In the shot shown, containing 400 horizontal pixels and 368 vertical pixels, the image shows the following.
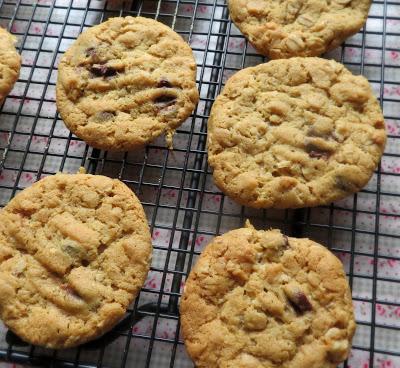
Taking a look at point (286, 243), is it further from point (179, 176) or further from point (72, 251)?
point (72, 251)

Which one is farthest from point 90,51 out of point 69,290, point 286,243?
point 286,243

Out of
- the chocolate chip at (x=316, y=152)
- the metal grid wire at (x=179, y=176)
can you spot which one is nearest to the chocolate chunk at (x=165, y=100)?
the metal grid wire at (x=179, y=176)

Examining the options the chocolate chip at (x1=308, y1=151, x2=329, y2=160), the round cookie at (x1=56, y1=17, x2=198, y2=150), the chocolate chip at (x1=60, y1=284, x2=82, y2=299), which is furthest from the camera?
the round cookie at (x1=56, y1=17, x2=198, y2=150)

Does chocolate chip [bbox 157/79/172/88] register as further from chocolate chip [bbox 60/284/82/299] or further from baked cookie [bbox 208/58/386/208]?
chocolate chip [bbox 60/284/82/299]

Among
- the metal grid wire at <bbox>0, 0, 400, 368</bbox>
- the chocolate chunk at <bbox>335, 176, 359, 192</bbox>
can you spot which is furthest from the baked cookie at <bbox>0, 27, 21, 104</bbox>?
the chocolate chunk at <bbox>335, 176, 359, 192</bbox>

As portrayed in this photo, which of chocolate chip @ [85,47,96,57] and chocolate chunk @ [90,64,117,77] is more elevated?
chocolate chip @ [85,47,96,57]

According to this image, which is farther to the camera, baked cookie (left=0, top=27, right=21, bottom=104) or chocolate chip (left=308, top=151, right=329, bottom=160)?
baked cookie (left=0, top=27, right=21, bottom=104)

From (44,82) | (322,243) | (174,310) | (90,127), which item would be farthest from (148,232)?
(44,82)

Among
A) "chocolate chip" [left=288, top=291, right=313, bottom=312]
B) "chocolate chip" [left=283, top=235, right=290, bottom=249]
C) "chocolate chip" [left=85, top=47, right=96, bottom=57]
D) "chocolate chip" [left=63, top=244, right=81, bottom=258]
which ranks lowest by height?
"chocolate chip" [left=63, top=244, right=81, bottom=258]
